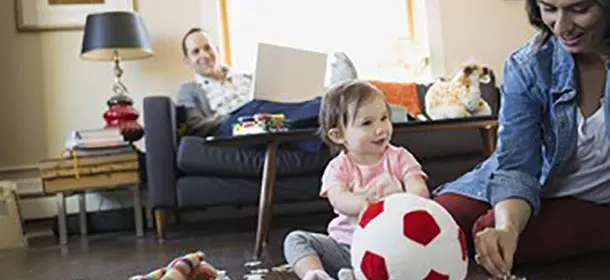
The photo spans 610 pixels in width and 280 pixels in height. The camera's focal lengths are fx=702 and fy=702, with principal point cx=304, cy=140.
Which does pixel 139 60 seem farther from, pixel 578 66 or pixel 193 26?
pixel 578 66

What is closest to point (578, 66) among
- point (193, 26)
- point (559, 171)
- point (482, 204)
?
point (559, 171)

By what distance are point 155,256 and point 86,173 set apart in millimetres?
890

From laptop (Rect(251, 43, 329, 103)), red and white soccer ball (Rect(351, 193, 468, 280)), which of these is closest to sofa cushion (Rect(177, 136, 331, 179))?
laptop (Rect(251, 43, 329, 103))

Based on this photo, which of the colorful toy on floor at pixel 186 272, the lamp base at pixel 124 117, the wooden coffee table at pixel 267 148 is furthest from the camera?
the lamp base at pixel 124 117

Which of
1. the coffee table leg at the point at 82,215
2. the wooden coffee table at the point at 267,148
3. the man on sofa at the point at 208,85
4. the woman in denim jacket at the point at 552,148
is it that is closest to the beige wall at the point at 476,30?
the man on sofa at the point at 208,85

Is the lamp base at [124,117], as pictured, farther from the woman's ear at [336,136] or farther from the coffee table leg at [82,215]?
the woman's ear at [336,136]

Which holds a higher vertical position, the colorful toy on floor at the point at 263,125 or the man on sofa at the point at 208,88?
the man on sofa at the point at 208,88

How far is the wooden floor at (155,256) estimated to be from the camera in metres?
1.53

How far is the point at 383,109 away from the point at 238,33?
2623 millimetres

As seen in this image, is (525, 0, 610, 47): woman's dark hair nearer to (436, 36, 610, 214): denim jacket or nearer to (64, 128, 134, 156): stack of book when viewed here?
(436, 36, 610, 214): denim jacket

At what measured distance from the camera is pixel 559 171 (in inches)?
55.8

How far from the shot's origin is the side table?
10.0ft

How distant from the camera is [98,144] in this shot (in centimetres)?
314

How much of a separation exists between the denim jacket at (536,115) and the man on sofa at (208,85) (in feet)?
6.68
